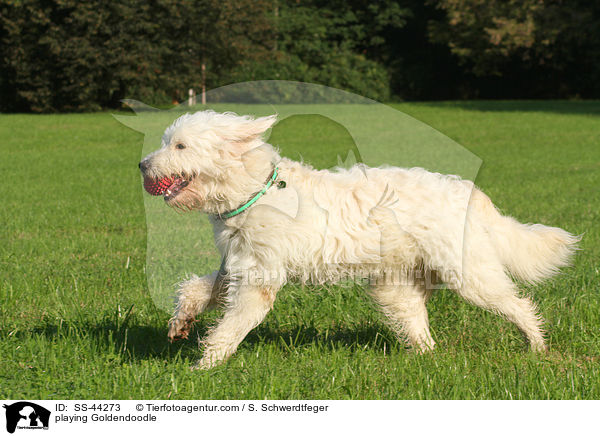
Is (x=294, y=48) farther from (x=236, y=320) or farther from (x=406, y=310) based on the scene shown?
(x=236, y=320)

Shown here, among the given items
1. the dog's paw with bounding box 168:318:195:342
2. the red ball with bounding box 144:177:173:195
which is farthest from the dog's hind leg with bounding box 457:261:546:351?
the red ball with bounding box 144:177:173:195

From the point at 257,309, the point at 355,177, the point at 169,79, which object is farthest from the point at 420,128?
the point at 169,79

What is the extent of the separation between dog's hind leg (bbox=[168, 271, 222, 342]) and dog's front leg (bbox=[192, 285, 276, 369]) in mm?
207

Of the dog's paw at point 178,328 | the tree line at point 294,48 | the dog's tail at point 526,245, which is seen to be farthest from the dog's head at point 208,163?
the tree line at point 294,48

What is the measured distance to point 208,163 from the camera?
4.04 metres

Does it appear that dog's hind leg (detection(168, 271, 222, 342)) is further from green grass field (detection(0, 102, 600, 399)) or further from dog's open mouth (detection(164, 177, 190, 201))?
dog's open mouth (detection(164, 177, 190, 201))

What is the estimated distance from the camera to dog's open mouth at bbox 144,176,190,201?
13.3ft

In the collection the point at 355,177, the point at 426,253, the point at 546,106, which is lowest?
the point at 546,106

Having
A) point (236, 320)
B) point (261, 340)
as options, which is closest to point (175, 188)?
point (236, 320)

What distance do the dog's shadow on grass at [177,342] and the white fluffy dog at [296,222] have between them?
419 millimetres

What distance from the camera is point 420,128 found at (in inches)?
226

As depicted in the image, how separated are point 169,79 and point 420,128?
31.6 metres
